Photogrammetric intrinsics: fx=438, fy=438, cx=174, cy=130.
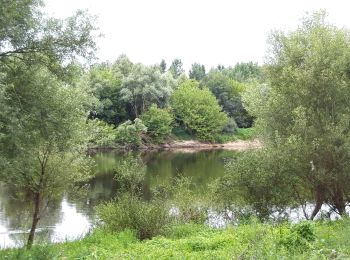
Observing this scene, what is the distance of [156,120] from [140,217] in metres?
57.6

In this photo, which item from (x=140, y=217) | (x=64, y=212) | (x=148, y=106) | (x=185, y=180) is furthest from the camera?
(x=148, y=106)

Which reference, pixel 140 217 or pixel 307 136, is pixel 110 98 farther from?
pixel 140 217

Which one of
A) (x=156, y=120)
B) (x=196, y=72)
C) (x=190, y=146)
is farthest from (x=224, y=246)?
(x=196, y=72)

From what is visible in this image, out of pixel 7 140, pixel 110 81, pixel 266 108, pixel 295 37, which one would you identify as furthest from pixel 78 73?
pixel 110 81

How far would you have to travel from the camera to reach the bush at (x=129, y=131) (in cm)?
7094

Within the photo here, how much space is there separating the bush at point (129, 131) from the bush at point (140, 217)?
175 feet

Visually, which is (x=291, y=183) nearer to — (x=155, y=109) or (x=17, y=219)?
A: (x=17, y=219)

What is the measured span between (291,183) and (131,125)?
53.1 m

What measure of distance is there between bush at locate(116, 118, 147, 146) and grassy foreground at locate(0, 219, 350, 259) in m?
52.7

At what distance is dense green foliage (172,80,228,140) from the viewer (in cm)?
8294

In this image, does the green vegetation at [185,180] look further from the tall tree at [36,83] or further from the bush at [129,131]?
the bush at [129,131]

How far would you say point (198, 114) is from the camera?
273ft

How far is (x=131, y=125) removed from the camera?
70875 millimetres

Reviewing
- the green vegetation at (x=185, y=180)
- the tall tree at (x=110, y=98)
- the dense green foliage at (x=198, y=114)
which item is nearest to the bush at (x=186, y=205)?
the green vegetation at (x=185, y=180)
